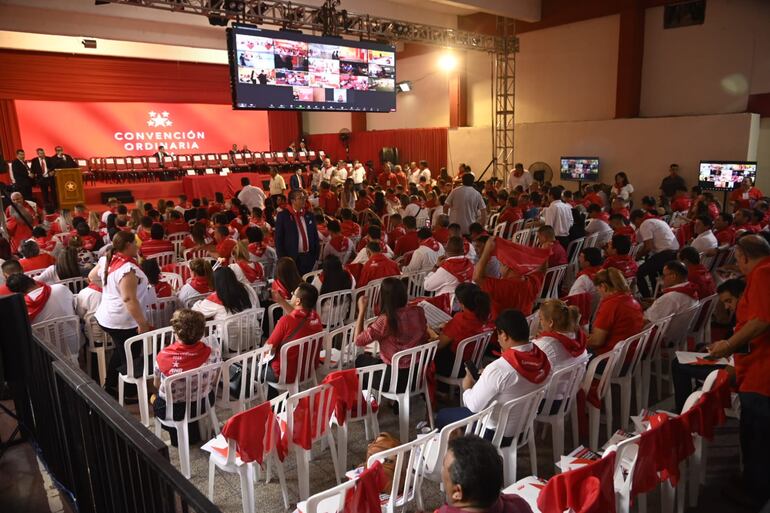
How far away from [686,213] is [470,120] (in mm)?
9218

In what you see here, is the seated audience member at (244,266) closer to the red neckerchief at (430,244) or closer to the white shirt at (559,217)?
the red neckerchief at (430,244)

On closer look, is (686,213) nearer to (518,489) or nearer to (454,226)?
(454,226)

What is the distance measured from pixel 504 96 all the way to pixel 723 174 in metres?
5.95

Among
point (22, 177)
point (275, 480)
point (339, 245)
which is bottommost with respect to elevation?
point (275, 480)

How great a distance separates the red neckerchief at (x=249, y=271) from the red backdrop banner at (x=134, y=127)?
47.2 ft

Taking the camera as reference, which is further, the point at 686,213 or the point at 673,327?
the point at 686,213

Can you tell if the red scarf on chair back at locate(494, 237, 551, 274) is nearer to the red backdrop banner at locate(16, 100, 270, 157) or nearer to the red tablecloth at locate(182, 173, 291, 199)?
the red tablecloth at locate(182, 173, 291, 199)

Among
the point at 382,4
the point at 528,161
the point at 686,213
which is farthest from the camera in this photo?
the point at 528,161

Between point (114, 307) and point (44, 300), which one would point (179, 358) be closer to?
point (114, 307)

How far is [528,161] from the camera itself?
15.2 m

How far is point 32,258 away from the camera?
5.50 metres

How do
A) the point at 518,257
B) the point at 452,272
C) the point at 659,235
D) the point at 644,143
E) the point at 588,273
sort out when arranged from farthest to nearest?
the point at 644,143 < the point at 659,235 < the point at 518,257 < the point at 452,272 < the point at 588,273

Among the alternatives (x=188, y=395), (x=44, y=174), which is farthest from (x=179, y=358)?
(x=44, y=174)

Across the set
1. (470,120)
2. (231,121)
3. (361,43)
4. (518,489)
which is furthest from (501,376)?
(231,121)
